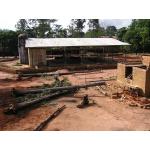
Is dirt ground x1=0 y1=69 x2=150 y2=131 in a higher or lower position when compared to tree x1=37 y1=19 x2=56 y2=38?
lower

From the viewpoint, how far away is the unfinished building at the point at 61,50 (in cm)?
2939

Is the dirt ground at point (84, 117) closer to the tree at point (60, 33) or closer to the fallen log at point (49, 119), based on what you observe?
the fallen log at point (49, 119)

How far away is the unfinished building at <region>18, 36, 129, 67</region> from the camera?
29.4 meters

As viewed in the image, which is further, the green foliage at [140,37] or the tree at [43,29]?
the tree at [43,29]

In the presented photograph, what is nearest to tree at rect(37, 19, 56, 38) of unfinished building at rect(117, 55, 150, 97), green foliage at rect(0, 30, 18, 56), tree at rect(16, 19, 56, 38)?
tree at rect(16, 19, 56, 38)

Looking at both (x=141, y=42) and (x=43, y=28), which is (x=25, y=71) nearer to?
(x=141, y=42)

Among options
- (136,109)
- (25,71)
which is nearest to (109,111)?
(136,109)

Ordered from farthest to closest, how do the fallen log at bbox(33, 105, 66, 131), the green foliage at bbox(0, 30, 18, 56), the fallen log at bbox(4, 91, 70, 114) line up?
the green foliage at bbox(0, 30, 18, 56)
the fallen log at bbox(4, 91, 70, 114)
the fallen log at bbox(33, 105, 66, 131)

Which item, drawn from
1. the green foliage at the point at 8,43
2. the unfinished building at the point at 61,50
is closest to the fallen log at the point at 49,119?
Result: the unfinished building at the point at 61,50

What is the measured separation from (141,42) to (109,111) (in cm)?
3231

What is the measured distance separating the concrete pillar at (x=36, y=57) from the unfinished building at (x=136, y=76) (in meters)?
13.2

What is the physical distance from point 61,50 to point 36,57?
207 inches

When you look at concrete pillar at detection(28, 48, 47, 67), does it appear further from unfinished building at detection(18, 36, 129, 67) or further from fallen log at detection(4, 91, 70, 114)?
fallen log at detection(4, 91, 70, 114)

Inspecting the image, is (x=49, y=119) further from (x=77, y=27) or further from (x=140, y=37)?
(x=77, y=27)
